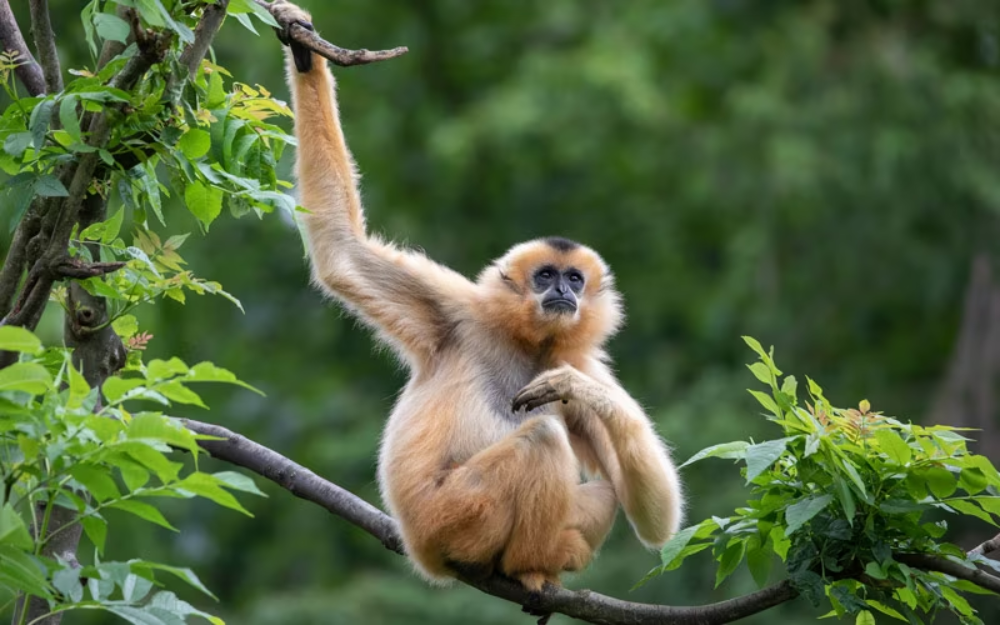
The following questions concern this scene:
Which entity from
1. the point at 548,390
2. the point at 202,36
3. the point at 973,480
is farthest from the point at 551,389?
the point at 202,36

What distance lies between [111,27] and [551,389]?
3163 mm

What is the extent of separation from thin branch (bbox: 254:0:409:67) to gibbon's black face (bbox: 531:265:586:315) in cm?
208

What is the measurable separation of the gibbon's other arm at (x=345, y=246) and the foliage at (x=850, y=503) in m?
2.46

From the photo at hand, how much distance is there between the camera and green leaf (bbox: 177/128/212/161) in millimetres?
4938

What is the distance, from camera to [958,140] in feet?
61.8

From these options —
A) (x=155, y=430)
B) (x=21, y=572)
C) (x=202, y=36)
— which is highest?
(x=202, y=36)

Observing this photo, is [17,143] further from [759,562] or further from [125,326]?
[759,562]

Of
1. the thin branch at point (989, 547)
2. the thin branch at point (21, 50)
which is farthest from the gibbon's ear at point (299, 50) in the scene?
the thin branch at point (989, 547)

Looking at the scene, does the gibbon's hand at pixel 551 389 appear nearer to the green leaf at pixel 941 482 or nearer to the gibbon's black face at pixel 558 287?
the gibbon's black face at pixel 558 287

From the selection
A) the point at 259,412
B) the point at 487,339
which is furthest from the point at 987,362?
the point at 487,339

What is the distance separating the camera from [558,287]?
7605 millimetres

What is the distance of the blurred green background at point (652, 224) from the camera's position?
18.2 metres

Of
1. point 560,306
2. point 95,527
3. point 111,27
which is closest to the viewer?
point 95,527

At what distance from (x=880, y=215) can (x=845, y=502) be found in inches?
598
